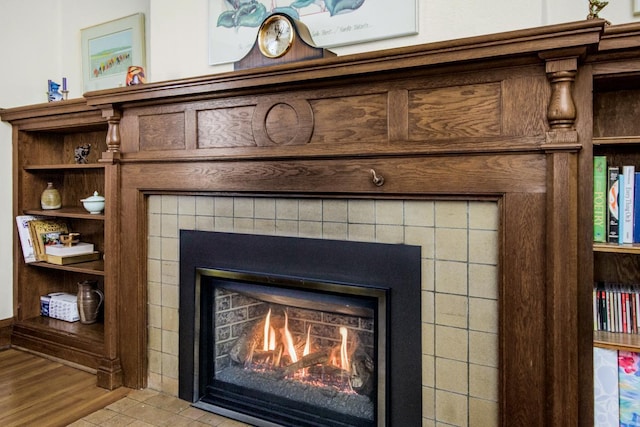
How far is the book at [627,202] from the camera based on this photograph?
157 centimetres

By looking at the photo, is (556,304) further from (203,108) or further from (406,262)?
(203,108)

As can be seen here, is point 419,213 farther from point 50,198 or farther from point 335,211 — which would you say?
point 50,198

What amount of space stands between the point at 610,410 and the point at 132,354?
2.14 meters

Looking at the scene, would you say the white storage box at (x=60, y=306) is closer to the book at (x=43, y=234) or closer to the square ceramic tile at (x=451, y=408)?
the book at (x=43, y=234)

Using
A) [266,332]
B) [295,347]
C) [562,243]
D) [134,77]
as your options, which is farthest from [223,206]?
[562,243]

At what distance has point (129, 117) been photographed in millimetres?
2342

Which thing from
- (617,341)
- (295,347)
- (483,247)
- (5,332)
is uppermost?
(483,247)

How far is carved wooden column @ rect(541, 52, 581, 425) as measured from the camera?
1.43 metres

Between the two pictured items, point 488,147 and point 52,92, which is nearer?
point 488,147

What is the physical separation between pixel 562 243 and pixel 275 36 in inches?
53.7

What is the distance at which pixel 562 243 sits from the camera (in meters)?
1.45

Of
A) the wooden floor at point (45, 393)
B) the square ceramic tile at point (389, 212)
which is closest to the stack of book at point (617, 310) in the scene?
the square ceramic tile at point (389, 212)

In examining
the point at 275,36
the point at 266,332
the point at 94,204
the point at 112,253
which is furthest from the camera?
the point at 94,204

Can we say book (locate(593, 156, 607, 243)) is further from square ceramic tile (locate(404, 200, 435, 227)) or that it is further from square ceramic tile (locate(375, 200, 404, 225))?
square ceramic tile (locate(375, 200, 404, 225))
